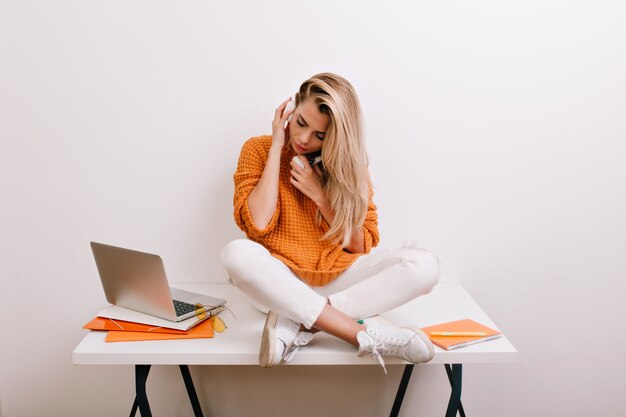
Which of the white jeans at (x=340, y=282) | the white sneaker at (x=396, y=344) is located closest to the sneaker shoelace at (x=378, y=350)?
the white sneaker at (x=396, y=344)

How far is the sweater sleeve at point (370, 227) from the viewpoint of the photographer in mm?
1544

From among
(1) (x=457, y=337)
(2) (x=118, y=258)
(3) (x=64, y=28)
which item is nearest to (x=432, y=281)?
(1) (x=457, y=337)

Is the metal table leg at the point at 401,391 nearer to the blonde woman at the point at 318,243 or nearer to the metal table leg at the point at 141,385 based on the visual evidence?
the blonde woman at the point at 318,243

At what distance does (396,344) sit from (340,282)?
323 mm

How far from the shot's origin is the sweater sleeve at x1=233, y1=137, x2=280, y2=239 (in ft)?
4.80

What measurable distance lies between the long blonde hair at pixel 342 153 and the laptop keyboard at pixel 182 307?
38 cm

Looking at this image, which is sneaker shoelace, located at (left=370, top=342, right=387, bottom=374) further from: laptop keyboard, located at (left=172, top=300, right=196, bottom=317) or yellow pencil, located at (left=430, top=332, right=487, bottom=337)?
laptop keyboard, located at (left=172, top=300, right=196, bottom=317)

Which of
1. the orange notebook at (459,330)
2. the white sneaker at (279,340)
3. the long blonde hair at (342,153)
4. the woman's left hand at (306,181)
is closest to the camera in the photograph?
the white sneaker at (279,340)

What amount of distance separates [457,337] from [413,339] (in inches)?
6.2

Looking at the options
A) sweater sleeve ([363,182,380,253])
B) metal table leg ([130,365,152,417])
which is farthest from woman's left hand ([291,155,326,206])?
metal table leg ([130,365,152,417])

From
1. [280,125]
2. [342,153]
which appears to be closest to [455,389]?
[342,153]

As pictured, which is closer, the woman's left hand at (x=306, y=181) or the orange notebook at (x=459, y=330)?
the orange notebook at (x=459, y=330)

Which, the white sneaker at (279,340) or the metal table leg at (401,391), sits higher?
the white sneaker at (279,340)

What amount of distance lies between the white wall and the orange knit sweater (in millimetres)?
157
